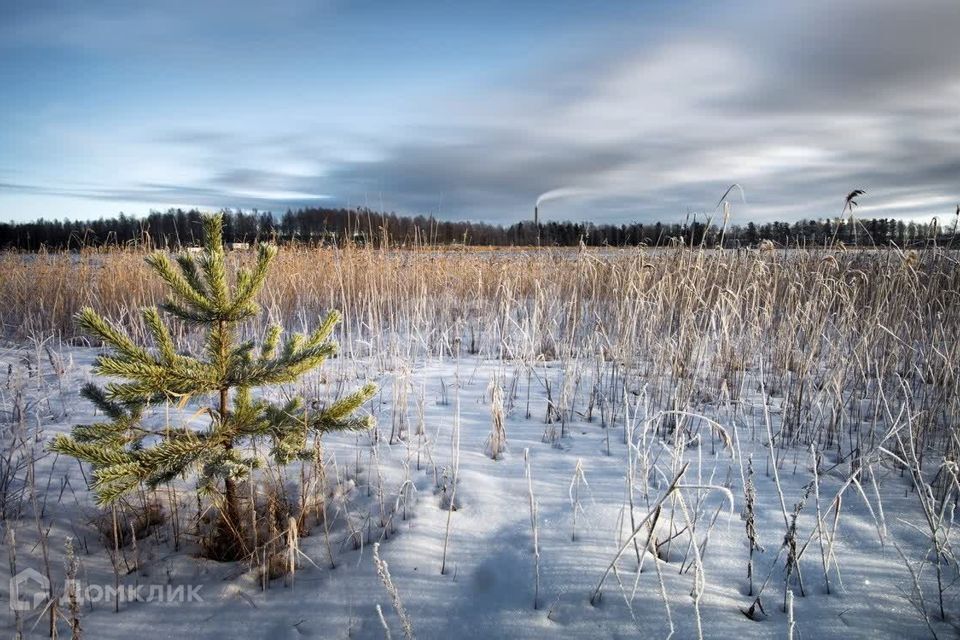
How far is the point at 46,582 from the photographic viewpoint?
68.5 inches

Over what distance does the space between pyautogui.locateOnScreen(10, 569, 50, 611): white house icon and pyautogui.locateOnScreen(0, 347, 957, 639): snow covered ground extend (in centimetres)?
5

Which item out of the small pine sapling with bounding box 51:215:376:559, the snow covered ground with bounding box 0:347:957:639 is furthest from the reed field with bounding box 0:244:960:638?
the small pine sapling with bounding box 51:215:376:559

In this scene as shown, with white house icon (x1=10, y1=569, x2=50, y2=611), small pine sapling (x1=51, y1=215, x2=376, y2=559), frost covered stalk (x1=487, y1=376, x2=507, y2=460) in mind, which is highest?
small pine sapling (x1=51, y1=215, x2=376, y2=559)

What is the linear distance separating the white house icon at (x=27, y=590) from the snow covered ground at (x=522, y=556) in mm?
48

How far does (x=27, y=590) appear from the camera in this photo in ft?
5.53

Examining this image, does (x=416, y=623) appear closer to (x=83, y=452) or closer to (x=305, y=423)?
(x=305, y=423)

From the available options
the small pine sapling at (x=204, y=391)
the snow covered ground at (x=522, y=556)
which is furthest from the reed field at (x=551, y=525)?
the small pine sapling at (x=204, y=391)

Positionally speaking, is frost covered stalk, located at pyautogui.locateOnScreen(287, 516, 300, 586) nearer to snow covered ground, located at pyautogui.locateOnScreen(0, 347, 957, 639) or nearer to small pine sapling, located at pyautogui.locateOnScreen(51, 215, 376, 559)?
snow covered ground, located at pyautogui.locateOnScreen(0, 347, 957, 639)

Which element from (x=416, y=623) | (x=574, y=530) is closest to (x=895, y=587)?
(x=574, y=530)

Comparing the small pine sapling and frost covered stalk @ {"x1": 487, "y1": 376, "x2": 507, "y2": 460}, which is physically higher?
the small pine sapling

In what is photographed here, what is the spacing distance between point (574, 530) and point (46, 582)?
2.09 meters

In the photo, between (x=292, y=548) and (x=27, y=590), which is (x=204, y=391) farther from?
(x=27, y=590)

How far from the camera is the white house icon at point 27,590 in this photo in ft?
5.29

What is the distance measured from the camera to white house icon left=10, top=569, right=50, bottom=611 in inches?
63.5
